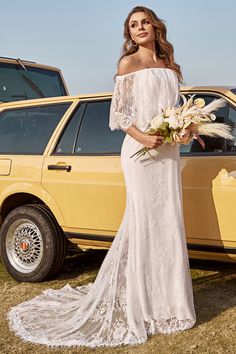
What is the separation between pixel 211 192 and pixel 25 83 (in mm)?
4170

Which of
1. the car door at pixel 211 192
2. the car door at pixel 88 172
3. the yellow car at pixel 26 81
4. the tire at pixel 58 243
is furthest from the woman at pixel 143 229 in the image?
the yellow car at pixel 26 81

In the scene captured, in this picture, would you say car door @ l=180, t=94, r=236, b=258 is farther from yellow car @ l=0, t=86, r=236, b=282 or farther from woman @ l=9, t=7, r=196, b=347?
woman @ l=9, t=7, r=196, b=347

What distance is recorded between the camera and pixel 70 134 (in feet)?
16.3

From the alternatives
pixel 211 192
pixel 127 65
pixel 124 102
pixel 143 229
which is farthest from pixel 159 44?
pixel 143 229

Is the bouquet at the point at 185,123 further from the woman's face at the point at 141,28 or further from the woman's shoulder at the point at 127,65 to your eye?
the woman's face at the point at 141,28

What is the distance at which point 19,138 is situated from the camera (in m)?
5.36

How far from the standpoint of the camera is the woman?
12.2 ft

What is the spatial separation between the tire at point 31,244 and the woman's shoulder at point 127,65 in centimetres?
180

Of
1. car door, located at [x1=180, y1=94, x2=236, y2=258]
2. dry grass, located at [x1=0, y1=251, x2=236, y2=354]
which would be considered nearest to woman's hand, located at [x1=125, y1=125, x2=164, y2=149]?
car door, located at [x1=180, y1=94, x2=236, y2=258]

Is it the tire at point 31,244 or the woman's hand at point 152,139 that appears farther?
the tire at point 31,244

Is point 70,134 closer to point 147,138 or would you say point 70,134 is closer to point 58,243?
point 58,243

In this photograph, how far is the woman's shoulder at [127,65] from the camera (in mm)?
3730

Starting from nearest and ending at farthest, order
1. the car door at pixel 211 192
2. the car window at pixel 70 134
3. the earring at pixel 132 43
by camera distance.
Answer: the earring at pixel 132 43 → the car door at pixel 211 192 → the car window at pixel 70 134

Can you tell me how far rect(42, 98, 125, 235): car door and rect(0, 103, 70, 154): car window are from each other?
19cm
